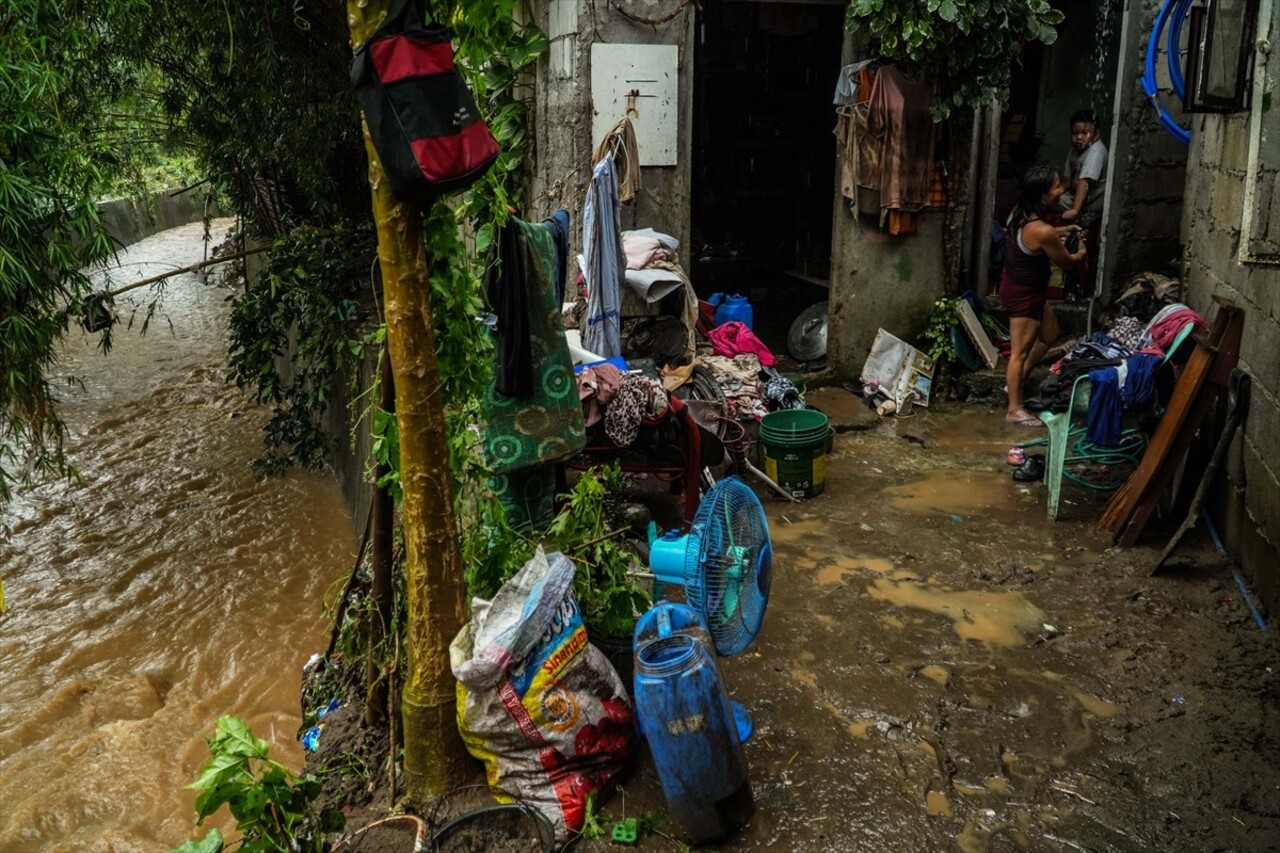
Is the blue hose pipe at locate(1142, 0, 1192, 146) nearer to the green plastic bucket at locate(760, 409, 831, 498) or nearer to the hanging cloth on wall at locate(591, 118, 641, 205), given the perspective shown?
the green plastic bucket at locate(760, 409, 831, 498)

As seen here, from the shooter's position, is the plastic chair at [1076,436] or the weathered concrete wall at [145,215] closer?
the plastic chair at [1076,436]

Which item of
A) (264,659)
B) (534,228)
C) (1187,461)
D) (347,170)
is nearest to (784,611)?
(534,228)

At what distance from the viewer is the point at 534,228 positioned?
4.74 metres

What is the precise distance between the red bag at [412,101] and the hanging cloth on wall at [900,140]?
5673mm

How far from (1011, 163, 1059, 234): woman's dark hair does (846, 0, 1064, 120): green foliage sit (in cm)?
103

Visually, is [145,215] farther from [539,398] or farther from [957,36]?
[539,398]

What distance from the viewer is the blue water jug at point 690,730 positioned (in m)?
3.22

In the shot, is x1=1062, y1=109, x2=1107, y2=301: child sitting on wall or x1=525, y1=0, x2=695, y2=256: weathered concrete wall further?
x1=1062, y1=109, x2=1107, y2=301: child sitting on wall

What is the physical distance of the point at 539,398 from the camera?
4.88m

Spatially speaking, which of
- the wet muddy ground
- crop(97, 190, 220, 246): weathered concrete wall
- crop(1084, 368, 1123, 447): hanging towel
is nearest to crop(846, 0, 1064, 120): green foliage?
crop(1084, 368, 1123, 447): hanging towel

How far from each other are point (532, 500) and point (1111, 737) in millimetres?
2893

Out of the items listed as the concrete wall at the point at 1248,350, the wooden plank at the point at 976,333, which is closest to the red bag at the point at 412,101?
the concrete wall at the point at 1248,350

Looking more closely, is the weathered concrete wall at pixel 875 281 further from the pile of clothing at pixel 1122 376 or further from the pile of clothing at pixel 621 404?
the pile of clothing at pixel 621 404

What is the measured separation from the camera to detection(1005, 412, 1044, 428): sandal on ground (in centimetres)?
777
